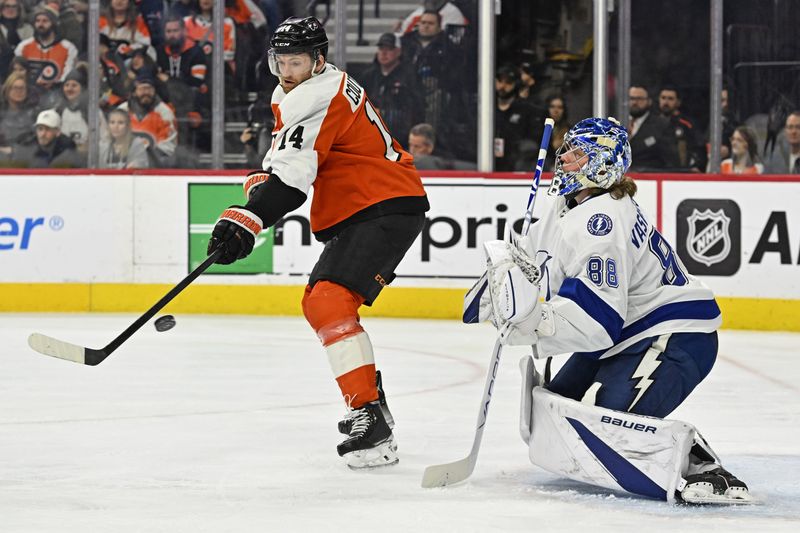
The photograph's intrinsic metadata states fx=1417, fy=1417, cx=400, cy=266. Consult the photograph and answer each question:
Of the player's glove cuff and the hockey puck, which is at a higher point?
Answer: the player's glove cuff

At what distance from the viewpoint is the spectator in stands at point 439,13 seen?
7832 mm

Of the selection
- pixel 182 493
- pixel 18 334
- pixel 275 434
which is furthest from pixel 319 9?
pixel 182 493

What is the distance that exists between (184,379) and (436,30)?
3.49m

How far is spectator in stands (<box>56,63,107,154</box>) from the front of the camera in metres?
8.08

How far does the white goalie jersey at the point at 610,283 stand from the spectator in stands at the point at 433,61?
16.0ft

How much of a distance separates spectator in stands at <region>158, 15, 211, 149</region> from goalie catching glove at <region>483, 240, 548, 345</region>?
5466 mm

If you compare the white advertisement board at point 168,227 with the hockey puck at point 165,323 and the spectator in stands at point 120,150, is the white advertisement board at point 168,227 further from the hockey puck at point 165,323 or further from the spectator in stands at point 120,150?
the hockey puck at point 165,323

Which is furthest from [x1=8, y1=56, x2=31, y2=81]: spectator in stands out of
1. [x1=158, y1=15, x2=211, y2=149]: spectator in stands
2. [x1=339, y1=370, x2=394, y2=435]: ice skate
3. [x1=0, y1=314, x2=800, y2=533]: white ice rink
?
[x1=339, y1=370, x2=394, y2=435]: ice skate

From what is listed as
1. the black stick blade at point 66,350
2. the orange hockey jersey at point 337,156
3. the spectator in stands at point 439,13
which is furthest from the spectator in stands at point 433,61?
the black stick blade at point 66,350

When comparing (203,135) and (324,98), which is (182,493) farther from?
(203,135)

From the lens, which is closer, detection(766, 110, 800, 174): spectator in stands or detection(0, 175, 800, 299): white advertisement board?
detection(766, 110, 800, 174): spectator in stands

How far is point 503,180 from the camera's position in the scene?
7.37 m

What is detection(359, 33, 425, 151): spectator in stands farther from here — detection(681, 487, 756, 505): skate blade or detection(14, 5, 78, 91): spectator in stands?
detection(681, 487, 756, 505): skate blade

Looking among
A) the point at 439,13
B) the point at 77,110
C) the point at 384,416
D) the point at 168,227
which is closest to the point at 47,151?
the point at 77,110
